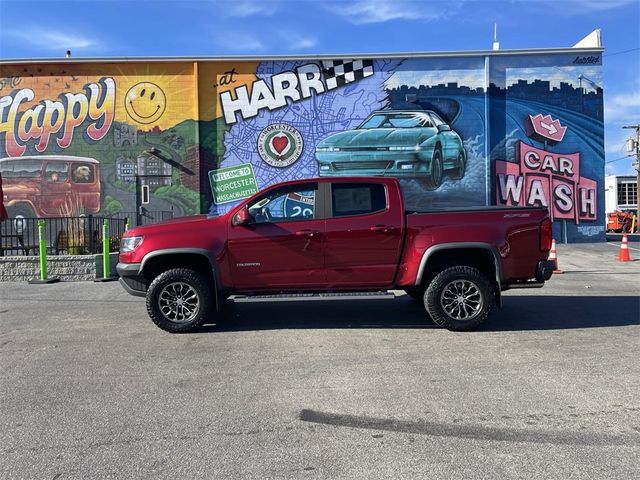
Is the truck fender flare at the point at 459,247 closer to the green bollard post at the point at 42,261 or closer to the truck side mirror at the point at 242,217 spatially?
the truck side mirror at the point at 242,217

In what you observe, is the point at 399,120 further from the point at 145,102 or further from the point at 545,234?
the point at 545,234

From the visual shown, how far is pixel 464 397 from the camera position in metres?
4.70

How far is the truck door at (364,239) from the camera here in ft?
23.6

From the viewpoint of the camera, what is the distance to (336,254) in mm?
7234

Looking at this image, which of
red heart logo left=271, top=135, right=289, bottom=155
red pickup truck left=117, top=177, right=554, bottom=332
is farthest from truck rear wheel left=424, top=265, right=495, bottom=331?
red heart logo left=271, top=135, right=289, bottom=155

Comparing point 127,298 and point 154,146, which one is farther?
point 154,146

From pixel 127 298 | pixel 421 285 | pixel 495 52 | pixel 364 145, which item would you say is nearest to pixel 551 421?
pixel 421 285

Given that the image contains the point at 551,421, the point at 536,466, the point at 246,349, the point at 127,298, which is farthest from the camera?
the point at 127,298

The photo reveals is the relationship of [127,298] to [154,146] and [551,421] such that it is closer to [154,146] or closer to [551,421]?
[551,421]

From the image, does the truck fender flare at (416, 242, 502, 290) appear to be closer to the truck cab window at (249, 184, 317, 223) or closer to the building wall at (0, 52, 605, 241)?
the truck cab window at (249, 184, 317, 223)

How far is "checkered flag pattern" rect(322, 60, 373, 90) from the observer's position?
824 inches

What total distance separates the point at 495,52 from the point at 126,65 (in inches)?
546

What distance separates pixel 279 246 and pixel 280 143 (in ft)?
47.6

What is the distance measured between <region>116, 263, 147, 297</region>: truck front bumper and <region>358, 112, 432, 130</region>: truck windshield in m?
A: 15.0
